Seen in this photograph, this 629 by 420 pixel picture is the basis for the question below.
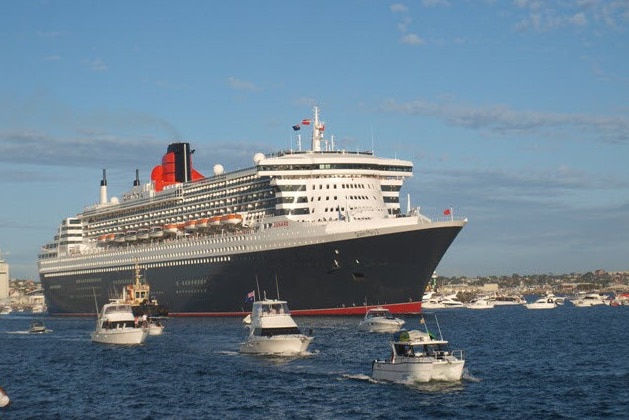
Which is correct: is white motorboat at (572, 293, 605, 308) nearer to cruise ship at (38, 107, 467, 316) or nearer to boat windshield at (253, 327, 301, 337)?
cruise ship at (38, 107, 467, 316)

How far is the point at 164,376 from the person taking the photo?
5200 centimetres

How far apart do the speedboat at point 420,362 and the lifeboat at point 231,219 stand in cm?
5579

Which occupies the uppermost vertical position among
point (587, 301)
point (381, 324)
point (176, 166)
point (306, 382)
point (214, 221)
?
point (176, 166)

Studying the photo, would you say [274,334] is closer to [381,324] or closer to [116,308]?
[381,324]

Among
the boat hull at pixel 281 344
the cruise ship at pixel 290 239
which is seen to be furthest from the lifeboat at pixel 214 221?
the boat hull at pixel 281 344

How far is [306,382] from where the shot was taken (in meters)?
47.7

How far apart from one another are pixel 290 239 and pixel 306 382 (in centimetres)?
4473

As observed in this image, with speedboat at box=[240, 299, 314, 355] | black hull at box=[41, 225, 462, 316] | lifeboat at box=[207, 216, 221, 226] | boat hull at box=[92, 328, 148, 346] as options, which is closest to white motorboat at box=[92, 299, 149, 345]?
boat hull at box=[92, 328, 148, 346]

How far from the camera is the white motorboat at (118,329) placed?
72.2 m

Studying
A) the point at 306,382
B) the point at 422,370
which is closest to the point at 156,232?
the point at 306,382

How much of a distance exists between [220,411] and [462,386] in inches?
467

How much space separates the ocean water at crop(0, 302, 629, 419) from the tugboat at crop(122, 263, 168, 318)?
26647 millimetres

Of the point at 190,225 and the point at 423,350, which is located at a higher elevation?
the point at 190,225

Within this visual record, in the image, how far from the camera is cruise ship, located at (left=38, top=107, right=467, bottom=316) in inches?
3460
